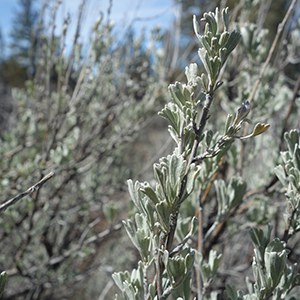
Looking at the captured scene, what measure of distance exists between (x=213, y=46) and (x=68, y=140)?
1.41 metres

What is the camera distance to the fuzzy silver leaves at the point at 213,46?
2.92 ft

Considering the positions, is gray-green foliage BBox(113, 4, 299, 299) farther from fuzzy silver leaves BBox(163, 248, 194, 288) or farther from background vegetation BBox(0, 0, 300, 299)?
background vegetation BBox(0, 0, 300, 299)

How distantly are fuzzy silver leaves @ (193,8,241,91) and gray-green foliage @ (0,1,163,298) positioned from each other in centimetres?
95

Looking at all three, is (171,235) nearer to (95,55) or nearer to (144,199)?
(144,199)

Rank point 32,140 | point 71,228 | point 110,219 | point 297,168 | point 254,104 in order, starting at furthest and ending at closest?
point 71,228 < point 32,140 < point 110,219 < point 254,104 < point 297,168

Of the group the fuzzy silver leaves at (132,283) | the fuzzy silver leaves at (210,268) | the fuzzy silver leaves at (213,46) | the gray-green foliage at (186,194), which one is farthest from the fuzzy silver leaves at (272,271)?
the fuzzy silver leaves at (213,46)

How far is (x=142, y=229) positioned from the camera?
3.05 ft

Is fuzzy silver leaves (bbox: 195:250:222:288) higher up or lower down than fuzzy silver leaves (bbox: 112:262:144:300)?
lower down

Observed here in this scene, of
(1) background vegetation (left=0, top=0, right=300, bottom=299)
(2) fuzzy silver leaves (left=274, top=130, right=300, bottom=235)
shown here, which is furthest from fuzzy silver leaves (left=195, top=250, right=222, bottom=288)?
(2) fuzzy silver leaves (left=274, top=130, right=300, bottom=235)

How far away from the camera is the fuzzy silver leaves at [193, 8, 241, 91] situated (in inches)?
35.0

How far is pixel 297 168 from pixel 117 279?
0.51 metres

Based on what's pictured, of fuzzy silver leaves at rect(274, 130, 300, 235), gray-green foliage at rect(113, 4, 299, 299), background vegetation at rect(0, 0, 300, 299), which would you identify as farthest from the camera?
background vegetation at rect(0, 0, 300, 299)

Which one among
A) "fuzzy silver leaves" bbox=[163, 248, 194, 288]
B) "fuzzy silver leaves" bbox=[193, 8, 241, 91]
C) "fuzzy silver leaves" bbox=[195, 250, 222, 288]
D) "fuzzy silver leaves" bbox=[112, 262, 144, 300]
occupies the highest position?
"fuzzy silver leaves" bbox=[193, 8, 241, 91]

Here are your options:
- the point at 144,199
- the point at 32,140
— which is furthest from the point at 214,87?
the point at 32,140
